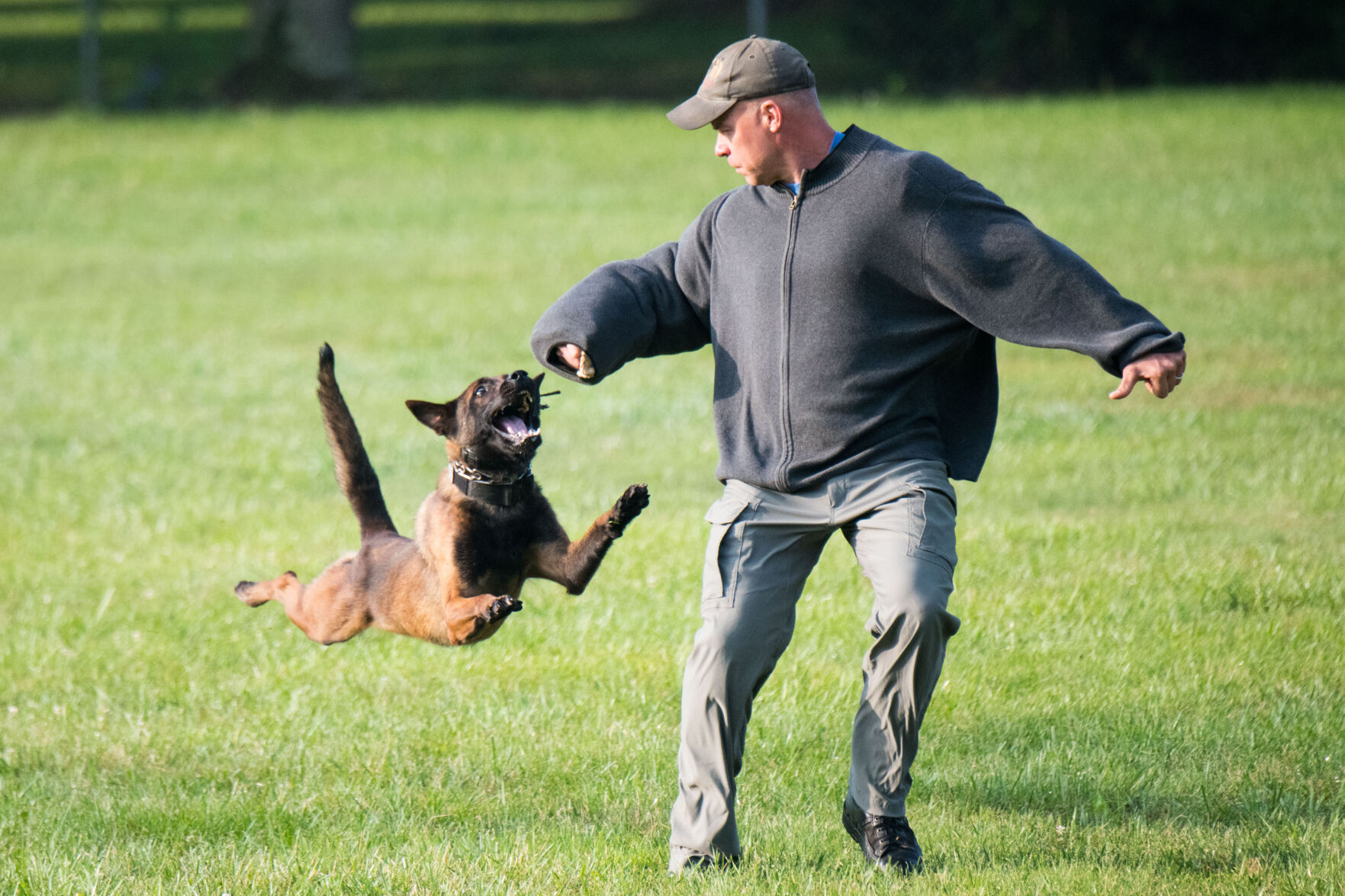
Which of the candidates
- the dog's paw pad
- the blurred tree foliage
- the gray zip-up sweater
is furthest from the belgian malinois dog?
the blurred tree foliage

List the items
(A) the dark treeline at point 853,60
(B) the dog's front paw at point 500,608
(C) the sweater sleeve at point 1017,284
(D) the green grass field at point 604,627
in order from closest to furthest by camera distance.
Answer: (B) the dog's front paw at point 500,608 < (C) the sweater sleeve at point 1017,284 < (D) the green grass field at point 604,627 < (A) the dark treeline at point 853,60

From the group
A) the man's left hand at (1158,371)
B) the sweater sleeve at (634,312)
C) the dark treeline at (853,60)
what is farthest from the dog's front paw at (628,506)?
the dark treeline at (853,60)

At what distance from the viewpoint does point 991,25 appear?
94.2 feet

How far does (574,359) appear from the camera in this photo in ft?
14.9

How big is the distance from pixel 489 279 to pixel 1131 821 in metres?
13.6

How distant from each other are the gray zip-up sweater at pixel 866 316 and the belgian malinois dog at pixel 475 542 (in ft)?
1.17

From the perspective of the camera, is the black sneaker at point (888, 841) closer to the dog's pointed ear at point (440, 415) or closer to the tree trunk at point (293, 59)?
the dog's pointed ear at point (440, 415)

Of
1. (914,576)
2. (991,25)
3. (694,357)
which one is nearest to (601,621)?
(914,576)

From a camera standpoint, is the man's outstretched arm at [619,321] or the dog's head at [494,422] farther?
the man's outstretched arm at [619,321]

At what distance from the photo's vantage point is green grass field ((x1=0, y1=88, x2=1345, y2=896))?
4.98 meters

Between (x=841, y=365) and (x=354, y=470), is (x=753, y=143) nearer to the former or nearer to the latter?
(x=841, y=365)

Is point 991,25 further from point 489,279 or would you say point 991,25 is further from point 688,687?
point 688,687

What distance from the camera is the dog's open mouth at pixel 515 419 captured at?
4.16 meters

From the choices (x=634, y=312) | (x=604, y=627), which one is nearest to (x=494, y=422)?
(x=634, y=312)
